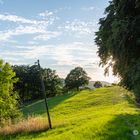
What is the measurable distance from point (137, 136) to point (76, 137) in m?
4.40

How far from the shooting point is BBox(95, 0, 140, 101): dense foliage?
63.6ft

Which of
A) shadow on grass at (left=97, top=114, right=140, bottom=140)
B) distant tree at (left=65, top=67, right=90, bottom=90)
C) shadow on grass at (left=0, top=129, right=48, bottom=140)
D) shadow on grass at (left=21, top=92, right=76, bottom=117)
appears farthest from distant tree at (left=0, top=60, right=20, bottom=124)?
distant tree at (left=65, top=67, right=90, bottom=90)

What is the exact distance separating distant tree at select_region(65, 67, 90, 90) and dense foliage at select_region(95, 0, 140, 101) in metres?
111

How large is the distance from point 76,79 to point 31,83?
2015 cm

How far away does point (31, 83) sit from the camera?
119 metres

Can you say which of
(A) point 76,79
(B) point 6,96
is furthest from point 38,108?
(A) point 76,79

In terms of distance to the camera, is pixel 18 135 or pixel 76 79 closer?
pixel 18 135

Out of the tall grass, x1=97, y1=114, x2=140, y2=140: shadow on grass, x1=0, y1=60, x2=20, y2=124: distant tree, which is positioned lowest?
x1=97, y1=114, x2=140, y2=140: shadow on grass

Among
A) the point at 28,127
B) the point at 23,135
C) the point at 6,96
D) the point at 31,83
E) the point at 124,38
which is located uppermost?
the point at 31,83

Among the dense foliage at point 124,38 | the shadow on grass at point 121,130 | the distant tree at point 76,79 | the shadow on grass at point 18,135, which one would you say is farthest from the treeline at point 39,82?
the dense foliage at point 124,38

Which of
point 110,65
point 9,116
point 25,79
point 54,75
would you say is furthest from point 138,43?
point 54,75

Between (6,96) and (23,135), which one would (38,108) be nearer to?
(6,96)

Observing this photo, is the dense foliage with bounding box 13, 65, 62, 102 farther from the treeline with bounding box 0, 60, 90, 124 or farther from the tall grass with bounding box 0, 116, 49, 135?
the tall grass with bounding box 0, 116, 49, 135

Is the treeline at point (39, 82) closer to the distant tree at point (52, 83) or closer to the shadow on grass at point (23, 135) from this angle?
the distant tree at point (52, 83)
